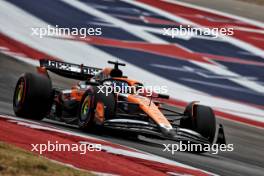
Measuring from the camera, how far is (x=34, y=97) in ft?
43.1

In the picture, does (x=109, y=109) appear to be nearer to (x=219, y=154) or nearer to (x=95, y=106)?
(x=95, y=106)

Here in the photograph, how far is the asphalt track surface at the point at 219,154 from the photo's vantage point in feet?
37.0

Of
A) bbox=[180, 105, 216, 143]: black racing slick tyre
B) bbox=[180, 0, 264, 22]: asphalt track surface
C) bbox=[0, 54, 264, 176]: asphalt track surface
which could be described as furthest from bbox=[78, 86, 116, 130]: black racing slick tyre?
bbox=[180, 0, 264, 22]: asphalt track surface

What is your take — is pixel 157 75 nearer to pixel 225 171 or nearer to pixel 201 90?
pixel 201 90

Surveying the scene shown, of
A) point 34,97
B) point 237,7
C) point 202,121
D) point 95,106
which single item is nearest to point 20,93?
point 34,97

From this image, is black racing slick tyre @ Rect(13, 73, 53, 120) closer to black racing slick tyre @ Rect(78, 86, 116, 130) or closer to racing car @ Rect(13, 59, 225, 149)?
racing car @ Rect(13, 59, 225, 149)

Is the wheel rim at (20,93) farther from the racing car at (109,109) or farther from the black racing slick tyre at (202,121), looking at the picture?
the black racing slick tyre at (202,121)

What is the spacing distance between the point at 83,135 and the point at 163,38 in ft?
52.0

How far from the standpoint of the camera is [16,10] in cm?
2792

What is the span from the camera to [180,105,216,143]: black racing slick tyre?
13.0m

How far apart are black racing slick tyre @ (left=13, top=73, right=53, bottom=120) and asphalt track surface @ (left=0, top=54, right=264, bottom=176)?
1.53ft

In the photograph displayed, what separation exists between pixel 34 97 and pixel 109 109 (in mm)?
1608

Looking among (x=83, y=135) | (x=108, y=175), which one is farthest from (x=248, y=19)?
(x=108, y=175)

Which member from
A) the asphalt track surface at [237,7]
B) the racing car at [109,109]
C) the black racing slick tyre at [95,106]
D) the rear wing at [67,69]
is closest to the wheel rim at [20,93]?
the racing car at [109,109]
